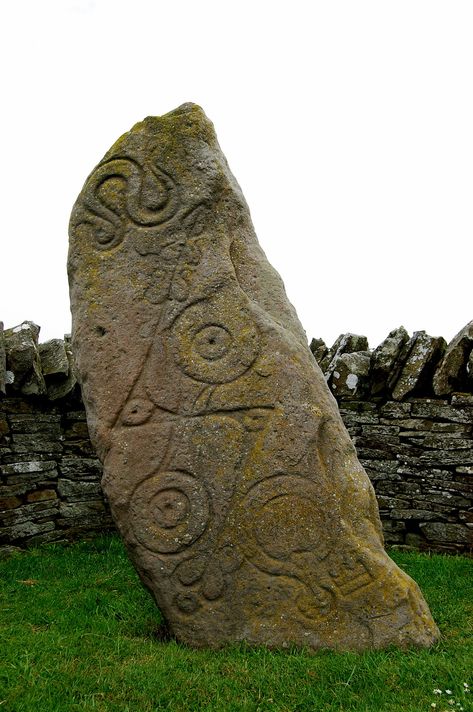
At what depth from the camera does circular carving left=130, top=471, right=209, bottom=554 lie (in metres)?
4.00

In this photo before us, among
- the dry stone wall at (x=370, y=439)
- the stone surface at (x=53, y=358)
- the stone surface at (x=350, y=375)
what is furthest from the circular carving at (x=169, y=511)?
the stone surface at (x=350, y=375)

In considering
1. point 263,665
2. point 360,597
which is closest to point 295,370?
point 360,597

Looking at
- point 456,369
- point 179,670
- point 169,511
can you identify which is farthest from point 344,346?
point 179,670

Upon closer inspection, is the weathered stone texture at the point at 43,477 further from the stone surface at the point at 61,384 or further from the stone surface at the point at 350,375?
the stone surface at the point at 350,375

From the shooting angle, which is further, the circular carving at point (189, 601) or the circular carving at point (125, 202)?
the circular carving at point (125, 202)

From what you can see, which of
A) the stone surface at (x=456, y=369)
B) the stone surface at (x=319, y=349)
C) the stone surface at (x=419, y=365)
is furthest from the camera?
the stone surface at (x=319, y=349)

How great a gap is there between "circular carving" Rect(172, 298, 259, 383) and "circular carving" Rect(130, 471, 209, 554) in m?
0.68

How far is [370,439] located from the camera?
6895 mm

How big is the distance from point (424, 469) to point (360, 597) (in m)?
2.93

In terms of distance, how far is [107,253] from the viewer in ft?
14.2

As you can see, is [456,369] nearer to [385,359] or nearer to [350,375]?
[385,359]

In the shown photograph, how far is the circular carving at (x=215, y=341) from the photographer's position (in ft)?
13.6

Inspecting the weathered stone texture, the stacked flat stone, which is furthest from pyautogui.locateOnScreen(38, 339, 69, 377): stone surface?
the weathered stone texture

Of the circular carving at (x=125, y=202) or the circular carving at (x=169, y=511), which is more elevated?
the circular carving at (x=125, y=202)
